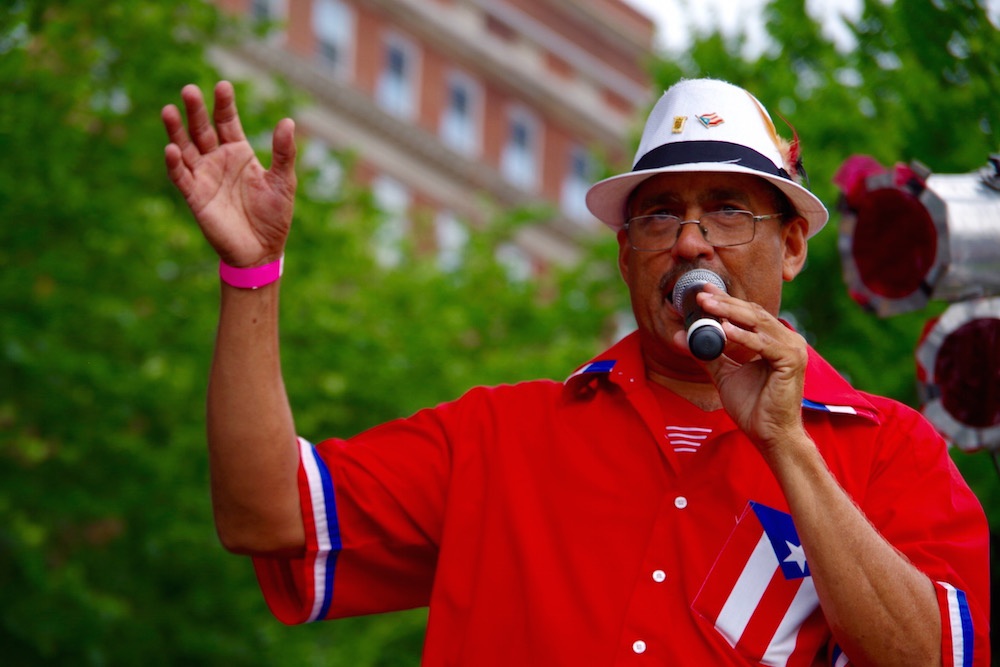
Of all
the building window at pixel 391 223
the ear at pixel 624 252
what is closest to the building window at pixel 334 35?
the building window at pixel 391 223

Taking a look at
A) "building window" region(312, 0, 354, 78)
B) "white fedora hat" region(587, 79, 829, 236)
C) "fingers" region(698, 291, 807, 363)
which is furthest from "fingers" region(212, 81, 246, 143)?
"building window" region(312, 0, 354, 78)

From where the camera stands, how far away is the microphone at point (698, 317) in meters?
2.82

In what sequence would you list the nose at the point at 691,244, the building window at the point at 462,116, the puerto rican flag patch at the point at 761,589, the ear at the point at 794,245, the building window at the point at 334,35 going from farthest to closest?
the building window at the point at 462,116, the building window at the point at 334,35, the ear at the point at 794,245, the nose at the point at 691,244, the puerto rican flag patch at the point at 761,589

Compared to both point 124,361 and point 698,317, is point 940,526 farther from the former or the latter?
point 124,361

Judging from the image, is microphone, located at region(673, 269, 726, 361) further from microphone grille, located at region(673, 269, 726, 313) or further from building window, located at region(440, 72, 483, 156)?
building window, located at region(440, 72, 483, 156)

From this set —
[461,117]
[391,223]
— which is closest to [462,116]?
[461,117]

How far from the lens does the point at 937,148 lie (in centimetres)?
868

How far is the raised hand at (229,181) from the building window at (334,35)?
30.3 meters

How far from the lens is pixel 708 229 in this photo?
3355mm

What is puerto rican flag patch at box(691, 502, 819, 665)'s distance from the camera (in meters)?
3.03

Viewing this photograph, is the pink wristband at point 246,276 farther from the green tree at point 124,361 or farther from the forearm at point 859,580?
the green tree at point 124,361

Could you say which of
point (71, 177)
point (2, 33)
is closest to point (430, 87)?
point (71, 177)

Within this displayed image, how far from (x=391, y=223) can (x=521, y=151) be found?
17815 millimetres

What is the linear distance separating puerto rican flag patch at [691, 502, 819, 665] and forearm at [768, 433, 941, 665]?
19 cm
